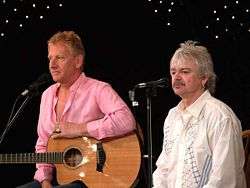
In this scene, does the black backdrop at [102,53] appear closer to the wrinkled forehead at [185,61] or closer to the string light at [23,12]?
the string light at [23,12]

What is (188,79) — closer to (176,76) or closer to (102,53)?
(176,76)

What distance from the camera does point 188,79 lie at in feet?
10.8

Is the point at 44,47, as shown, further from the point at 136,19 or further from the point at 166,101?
the point at 166,101

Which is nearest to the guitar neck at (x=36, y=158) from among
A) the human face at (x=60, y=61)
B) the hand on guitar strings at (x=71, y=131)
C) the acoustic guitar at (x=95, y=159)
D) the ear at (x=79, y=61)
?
the acoustic guitar at (x=95, y=159)

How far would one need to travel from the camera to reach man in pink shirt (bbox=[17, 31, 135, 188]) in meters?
4.07

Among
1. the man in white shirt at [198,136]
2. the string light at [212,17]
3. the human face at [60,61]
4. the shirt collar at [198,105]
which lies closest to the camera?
the man in white shirt at [198,136]

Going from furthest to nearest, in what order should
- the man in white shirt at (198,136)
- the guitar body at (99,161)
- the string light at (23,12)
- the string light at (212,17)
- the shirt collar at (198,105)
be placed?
the string light at (23,12)
the string light at (212,17)
the guitar body at (99,161)
the shirt collar at (198,105)
the man in white shirt at (198,136)

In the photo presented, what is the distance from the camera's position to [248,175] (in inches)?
131

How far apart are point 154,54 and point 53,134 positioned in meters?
1.39

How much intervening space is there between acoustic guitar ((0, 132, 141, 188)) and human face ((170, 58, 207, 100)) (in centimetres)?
91

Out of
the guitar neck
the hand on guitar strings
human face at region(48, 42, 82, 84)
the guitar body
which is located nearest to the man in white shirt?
the guitar body

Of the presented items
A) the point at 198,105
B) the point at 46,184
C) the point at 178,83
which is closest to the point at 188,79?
the point at 178,83

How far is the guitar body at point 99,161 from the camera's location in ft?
13.2

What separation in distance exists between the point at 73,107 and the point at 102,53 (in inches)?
46.0
